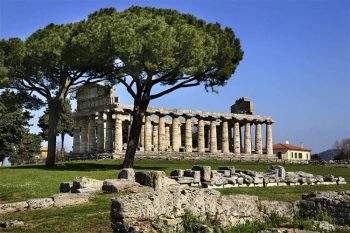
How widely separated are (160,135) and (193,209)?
6049 centimetres

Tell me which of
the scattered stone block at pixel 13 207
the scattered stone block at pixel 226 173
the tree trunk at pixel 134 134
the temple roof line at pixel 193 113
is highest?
the temple roof line at pixel 193 113

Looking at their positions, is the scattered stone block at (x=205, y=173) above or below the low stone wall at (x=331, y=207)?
above

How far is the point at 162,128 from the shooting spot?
238ft

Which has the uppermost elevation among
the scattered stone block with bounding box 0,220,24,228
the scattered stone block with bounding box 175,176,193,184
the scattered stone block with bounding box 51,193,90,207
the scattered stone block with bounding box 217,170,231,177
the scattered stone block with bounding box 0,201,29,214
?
the scattered stone block with bounding box 217,170,231,177

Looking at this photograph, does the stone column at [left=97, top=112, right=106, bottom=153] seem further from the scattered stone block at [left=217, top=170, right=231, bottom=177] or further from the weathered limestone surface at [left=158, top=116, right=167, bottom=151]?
the scattered stone block at [left=217, top=170, right=231, bottom=177]

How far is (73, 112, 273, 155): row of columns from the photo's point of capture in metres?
67.7

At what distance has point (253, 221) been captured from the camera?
12.8 metres

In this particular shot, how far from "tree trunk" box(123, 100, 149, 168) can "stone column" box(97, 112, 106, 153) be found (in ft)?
96.7

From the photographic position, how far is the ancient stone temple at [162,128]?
6681 cm

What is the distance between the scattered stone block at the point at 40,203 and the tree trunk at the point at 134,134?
56.3ft

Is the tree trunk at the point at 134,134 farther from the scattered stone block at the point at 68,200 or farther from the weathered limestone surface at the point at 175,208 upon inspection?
the weathered limestone surface at the point at 175,208

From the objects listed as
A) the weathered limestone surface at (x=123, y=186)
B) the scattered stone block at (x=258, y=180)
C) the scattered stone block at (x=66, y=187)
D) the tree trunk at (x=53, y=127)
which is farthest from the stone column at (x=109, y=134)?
the weathered limestone surface at (x=123, y=186)

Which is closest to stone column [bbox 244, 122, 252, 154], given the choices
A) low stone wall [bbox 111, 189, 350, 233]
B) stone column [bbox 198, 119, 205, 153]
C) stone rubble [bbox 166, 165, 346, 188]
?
stone column [bbox 198, 119, 205, 153]

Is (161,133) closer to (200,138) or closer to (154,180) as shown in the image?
(200,138)
